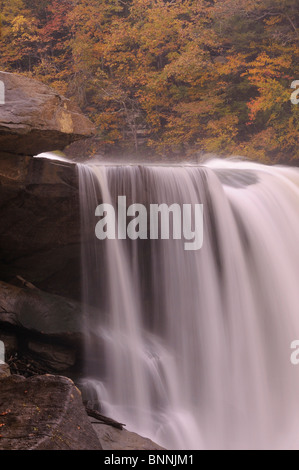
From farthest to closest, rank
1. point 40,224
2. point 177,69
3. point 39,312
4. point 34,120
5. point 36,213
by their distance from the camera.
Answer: point 177,69
point 40,224
point 36,213
point 39,312
point 34,120

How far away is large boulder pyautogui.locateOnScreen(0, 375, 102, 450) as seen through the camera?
8.96 ft

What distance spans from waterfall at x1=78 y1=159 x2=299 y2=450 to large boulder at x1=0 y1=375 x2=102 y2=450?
232 cm

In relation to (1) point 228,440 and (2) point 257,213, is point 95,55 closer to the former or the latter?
(2) point 257,213

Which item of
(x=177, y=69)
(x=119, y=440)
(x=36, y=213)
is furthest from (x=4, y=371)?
Answer: (x=177, y=69)

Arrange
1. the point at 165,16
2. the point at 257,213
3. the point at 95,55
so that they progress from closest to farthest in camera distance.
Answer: the point at 257,213 < the point at 165,16 < the point at 95,55

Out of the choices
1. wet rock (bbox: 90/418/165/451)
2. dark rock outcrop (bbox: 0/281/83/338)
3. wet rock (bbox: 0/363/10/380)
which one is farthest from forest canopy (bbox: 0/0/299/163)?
wet rock (bbox: 90/418/165/451)

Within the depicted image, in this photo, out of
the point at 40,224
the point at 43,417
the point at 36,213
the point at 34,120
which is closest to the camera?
the point at 43,417

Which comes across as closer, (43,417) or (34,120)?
(43,417)

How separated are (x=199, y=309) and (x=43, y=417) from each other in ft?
13.7

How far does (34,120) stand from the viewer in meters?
5.89

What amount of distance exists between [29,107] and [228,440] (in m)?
5.15

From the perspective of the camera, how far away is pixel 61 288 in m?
7.34

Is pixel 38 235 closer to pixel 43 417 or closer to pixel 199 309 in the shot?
pixel 199 309

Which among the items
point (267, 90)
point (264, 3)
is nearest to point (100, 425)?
point (267, 90)
